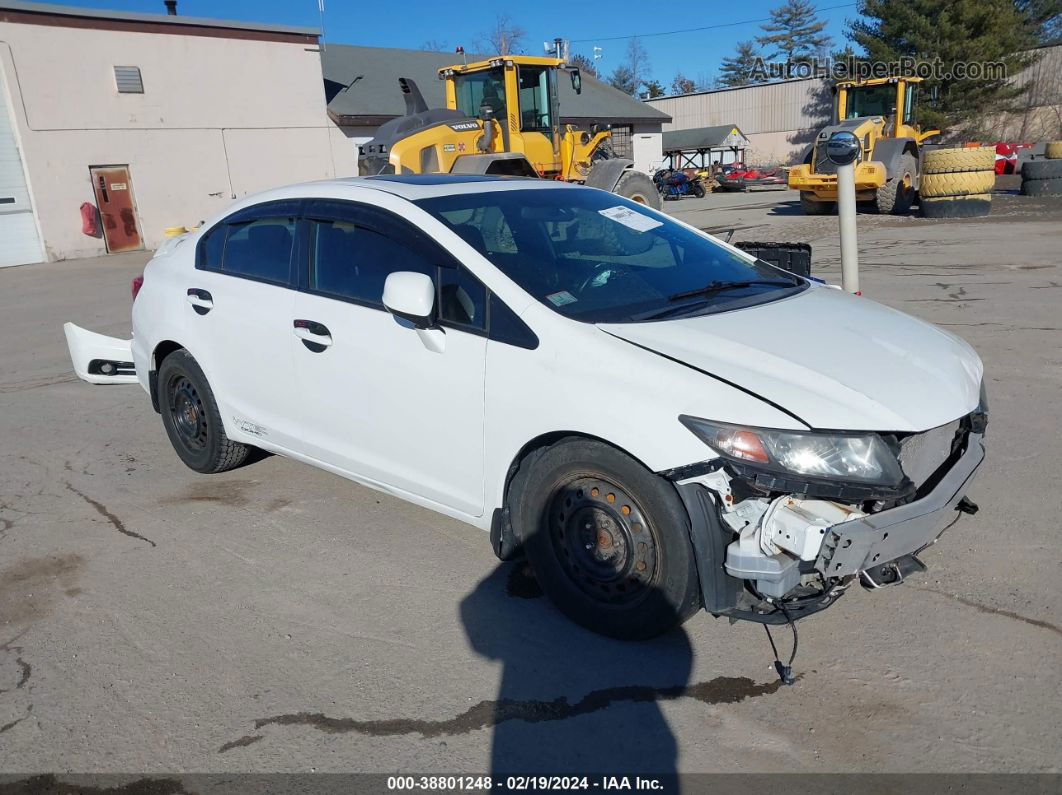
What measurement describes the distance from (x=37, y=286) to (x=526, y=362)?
1723 centimetres

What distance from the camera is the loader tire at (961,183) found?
57.2 feet

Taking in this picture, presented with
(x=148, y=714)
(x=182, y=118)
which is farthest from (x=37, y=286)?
(x=148, y=714)

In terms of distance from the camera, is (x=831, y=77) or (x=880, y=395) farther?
(x=831, y=77)

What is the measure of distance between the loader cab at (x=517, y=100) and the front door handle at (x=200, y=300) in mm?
11386

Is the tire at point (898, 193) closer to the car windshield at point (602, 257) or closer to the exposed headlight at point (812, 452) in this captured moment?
the car windshield at point (602, 257)

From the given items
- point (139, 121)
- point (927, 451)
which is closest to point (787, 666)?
point (927, 451)

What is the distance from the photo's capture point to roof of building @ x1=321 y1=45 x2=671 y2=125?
28.8 m

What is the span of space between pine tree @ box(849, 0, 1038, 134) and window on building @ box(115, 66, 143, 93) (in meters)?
35.3

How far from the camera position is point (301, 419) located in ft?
13.9

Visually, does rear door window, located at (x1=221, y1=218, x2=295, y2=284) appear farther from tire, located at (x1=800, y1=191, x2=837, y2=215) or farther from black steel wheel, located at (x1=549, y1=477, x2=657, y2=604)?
tire, located at (x1=800, y1=191, x2=837, y2=215)

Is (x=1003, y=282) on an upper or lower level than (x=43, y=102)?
lower

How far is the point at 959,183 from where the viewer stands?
17.4 m

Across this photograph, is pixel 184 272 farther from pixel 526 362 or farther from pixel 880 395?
pixel 880 395

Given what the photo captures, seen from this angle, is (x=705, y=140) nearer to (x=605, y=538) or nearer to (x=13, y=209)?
(x=13, y=209)
